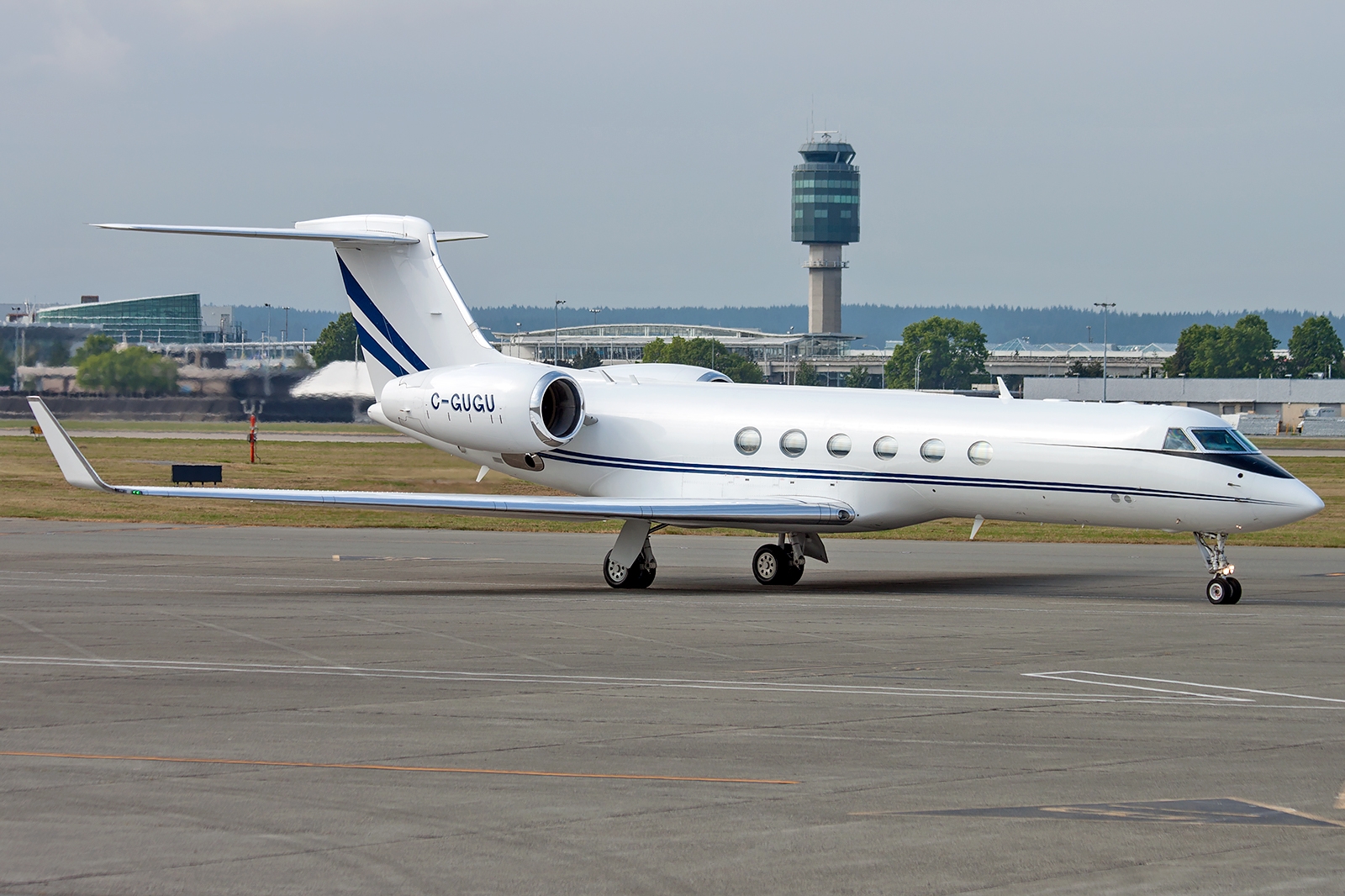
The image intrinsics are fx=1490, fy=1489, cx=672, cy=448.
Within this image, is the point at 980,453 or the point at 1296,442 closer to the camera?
the point at 980,453

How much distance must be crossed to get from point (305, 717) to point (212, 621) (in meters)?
6.29

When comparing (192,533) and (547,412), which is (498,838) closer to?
(547,412)

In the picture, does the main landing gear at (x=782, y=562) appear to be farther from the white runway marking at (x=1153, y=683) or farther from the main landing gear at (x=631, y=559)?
the white runway marking at (x=1153, y=683)

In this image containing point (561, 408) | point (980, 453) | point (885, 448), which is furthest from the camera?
point (561, 408)

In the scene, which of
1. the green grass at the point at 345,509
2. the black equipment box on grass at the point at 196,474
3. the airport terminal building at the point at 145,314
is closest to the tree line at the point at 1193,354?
the airport terminal building at the point at 145,314

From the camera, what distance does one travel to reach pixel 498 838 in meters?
8.16

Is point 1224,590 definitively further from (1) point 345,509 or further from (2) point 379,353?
(1) point 345,509

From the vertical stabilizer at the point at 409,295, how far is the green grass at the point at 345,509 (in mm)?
4119

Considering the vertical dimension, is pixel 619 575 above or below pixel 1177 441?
below

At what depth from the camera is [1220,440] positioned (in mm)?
20469

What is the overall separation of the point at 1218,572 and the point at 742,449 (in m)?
7.01

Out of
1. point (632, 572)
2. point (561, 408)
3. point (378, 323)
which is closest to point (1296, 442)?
point (561, 408)

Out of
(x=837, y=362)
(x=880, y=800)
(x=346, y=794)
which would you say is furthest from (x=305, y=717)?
(x=837, y=362)

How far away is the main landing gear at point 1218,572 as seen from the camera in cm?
1991
